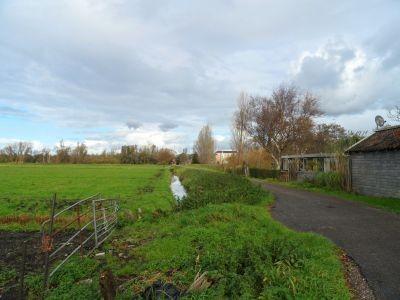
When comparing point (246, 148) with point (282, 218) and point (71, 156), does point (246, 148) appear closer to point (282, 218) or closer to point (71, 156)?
point (282, 218)

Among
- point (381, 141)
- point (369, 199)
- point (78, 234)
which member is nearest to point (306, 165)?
point (381, 141)

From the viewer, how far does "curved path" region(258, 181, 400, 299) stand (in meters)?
6.78

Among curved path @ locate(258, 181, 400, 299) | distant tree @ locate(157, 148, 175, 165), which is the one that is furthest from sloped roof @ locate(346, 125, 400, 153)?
distant tree @ locate(157, 148, 175, 165)

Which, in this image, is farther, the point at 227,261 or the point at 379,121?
the point at 379,121

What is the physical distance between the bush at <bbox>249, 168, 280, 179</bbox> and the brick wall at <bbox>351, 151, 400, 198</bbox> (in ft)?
60.9

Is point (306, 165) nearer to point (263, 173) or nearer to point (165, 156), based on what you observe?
point (263, 173)

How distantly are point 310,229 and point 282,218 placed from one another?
2287 mm

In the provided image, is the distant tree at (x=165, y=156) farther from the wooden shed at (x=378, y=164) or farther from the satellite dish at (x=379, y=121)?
the wooden shed at (x=378, y=164)

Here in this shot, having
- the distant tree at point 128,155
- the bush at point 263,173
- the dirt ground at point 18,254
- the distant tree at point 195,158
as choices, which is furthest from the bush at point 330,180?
the distant tree at point 128,155

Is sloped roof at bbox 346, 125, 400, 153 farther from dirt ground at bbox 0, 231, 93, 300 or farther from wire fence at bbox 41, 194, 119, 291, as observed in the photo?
dirt ground at bbox 0, 231, 93, 300

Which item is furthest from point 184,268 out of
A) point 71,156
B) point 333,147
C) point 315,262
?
point 71,156

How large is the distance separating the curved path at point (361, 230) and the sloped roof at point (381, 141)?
11.5ft

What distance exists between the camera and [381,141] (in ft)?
64.9

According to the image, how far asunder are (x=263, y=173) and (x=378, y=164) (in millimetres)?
24671
